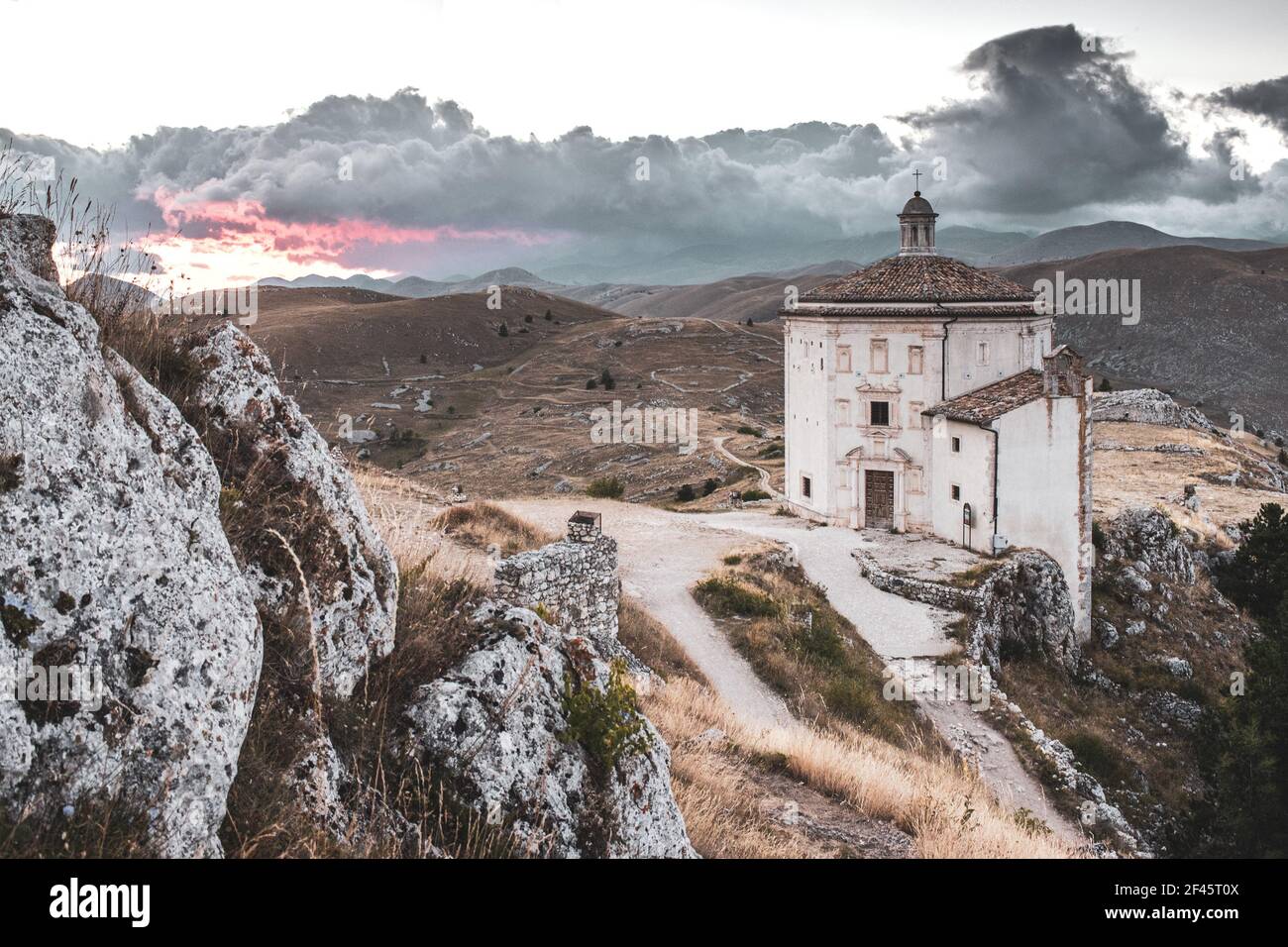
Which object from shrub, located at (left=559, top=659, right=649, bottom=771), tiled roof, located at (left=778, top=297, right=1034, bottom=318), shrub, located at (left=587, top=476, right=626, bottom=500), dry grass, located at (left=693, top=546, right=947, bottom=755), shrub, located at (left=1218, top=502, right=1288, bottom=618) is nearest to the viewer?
shrub, located at (left=559, top=659, right=649, bottom=771)

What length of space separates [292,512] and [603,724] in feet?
8.08

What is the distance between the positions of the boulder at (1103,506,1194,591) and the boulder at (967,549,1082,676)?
6.27m

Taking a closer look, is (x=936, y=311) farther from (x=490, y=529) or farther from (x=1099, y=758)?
(x=490, y=529)

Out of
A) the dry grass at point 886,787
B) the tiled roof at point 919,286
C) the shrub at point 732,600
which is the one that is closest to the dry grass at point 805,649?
the shrub at point 732,600

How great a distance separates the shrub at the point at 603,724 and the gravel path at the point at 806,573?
8.43 m

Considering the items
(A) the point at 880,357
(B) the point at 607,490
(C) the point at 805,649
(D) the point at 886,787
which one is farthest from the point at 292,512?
(B) the point at 607,490

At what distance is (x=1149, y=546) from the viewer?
33.4 meters

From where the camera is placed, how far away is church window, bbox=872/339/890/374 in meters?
32.8

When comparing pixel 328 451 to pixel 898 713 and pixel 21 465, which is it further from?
pixel 898 713

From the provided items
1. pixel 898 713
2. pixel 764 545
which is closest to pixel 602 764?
pixel 898 713

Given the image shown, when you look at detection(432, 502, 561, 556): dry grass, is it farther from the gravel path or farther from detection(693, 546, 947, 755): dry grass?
detection(693, 546, 947, 755): dry grass

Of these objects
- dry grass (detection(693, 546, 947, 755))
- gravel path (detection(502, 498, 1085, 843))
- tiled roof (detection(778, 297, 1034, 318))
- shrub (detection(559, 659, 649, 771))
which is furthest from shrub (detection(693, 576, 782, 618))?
shrub (detection(559, 659, 649, 771))

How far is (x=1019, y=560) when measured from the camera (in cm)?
2808
